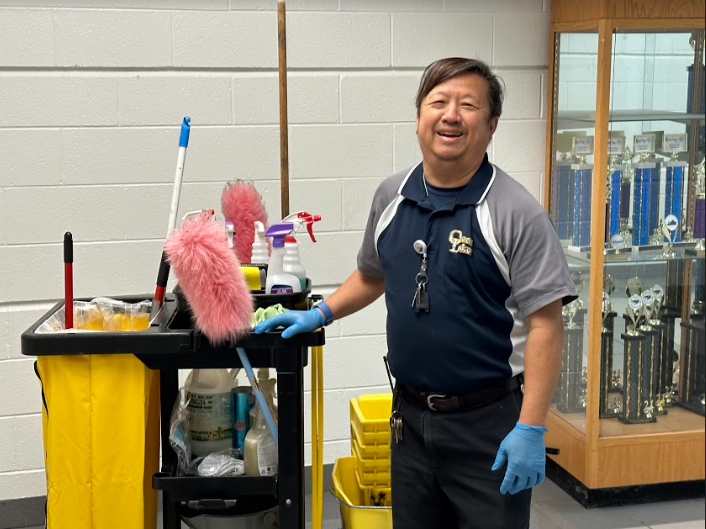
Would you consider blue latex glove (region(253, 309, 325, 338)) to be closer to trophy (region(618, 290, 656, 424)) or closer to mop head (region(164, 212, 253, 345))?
mop head (region(164, 212, 253, 345))

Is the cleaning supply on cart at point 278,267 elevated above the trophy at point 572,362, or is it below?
above

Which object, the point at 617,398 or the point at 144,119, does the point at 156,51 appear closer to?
the point at 144,119

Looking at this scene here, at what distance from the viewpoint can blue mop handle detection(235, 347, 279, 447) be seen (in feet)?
6.64

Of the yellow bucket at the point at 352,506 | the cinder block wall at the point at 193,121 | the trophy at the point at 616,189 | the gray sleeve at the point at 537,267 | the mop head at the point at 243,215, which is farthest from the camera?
the trophy at the point at 616,189

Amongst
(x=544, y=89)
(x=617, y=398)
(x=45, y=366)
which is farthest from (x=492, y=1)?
(x=45, y=366)

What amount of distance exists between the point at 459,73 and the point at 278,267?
2.06ft

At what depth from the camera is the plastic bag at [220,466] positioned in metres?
2.12

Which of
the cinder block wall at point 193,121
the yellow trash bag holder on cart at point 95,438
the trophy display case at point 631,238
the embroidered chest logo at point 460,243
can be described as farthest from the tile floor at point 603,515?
the embroidered chest logo at point 460,243

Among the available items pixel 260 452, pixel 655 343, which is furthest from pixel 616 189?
pixel 260 452

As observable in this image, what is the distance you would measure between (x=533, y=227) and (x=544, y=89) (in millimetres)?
1673

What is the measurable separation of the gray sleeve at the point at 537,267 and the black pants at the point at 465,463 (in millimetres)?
261

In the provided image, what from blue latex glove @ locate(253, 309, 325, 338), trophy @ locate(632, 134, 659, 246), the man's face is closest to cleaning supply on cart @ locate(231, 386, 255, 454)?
blue latex glove @ locate(253, 309, 325, 338)

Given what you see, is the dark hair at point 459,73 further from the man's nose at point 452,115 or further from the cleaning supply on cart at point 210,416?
the cleaning supply on cart at point 210,416

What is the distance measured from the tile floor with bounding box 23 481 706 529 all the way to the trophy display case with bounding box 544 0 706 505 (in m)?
0.07
